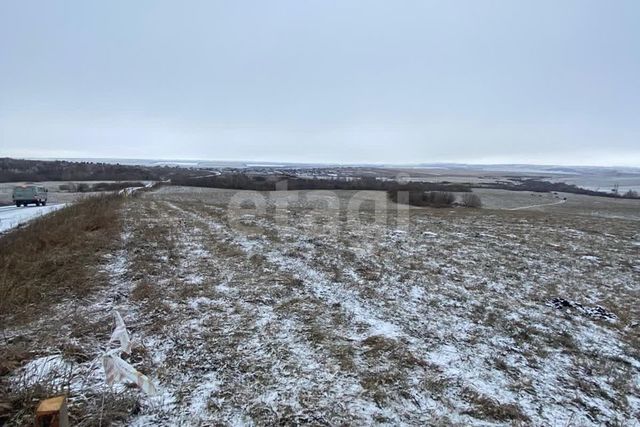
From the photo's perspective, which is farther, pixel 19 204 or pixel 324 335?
pixel 19 204

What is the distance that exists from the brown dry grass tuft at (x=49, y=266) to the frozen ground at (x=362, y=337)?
552 mm

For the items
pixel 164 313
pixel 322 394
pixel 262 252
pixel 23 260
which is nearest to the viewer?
pixel 322 394

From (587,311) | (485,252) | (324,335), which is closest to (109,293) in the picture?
(324,335)

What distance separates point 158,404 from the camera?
329cm

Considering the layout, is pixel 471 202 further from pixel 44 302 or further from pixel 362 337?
pixel 44 302

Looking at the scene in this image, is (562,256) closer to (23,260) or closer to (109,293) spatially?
(109,293)

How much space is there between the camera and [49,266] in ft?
25.0

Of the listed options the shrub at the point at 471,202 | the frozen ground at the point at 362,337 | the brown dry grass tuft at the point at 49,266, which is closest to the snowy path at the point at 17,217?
the brown dry grass tuft at the point at 49,266

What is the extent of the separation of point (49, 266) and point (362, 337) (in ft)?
24.6

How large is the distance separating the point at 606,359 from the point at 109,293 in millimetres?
8140

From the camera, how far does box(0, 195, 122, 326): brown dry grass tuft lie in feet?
19.0

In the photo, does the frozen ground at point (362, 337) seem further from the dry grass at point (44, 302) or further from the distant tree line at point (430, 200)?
the distant tree line at point (430, 200)

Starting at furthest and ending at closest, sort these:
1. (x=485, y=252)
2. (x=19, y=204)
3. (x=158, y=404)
Answer: (x=19, y=204), (x=485, y=252), (x=158, y=404)

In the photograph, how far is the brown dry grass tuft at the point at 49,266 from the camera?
578 cm
